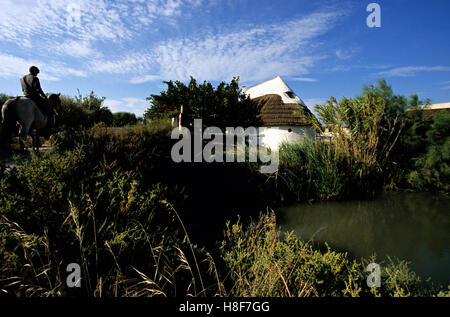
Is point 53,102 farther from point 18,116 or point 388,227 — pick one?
point 388,227

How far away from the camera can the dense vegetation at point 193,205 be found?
2361 mm

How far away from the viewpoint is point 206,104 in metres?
10.9

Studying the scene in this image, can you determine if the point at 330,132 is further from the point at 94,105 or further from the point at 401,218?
the point at 94,105

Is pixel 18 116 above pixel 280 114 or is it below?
below

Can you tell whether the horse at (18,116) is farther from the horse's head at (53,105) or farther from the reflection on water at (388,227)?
the reflection on water at (388,227)

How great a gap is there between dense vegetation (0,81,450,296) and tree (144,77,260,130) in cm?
16

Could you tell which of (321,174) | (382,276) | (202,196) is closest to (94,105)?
(202,196)

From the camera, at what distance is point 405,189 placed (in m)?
9.27

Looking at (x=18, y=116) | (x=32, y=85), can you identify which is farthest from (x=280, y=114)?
(x=18, y=116)

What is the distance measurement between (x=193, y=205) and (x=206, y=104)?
244 inches

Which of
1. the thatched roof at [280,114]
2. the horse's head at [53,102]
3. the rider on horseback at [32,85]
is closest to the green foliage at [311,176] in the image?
the rider on horseback at [32,85]

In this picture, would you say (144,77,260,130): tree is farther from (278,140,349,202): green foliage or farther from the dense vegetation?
(278,140,349,202): green foliage

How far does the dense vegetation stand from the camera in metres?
2.36

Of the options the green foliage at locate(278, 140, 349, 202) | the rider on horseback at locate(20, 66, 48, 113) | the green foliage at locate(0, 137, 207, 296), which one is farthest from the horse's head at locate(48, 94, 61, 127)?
the green foliage at locate(278, 140, 349, 202)
